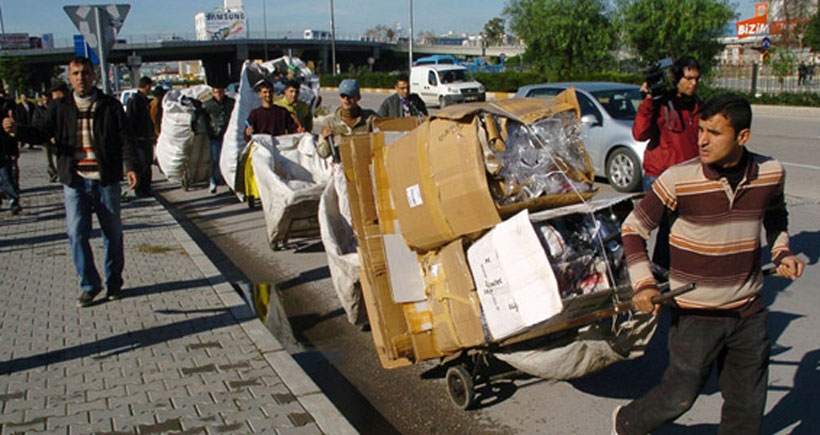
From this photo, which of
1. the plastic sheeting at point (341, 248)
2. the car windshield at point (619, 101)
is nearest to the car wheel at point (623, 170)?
the car windshield at point (619, 101)

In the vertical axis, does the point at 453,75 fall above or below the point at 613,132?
above

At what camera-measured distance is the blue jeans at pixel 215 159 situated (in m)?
11.9

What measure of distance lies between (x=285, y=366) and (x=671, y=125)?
10.1 feet

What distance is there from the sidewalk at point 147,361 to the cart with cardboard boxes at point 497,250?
752mm

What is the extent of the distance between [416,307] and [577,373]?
3.18 feet

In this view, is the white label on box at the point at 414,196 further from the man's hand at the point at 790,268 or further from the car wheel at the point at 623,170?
the car wheel at the point at 623,170

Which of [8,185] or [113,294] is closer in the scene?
[113,294]

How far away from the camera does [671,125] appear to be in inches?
200

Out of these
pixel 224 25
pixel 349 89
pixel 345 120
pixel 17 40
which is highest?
pixel 224 25

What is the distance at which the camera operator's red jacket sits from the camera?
509 centimetres

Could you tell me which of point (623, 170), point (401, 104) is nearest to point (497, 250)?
point (401, 104)

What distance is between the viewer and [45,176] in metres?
15.5

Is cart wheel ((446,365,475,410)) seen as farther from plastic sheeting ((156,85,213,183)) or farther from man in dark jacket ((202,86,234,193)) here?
plastic sheeting ((156,85,213,183))

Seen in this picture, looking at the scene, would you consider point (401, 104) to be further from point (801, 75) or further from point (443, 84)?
point (443, 84)
